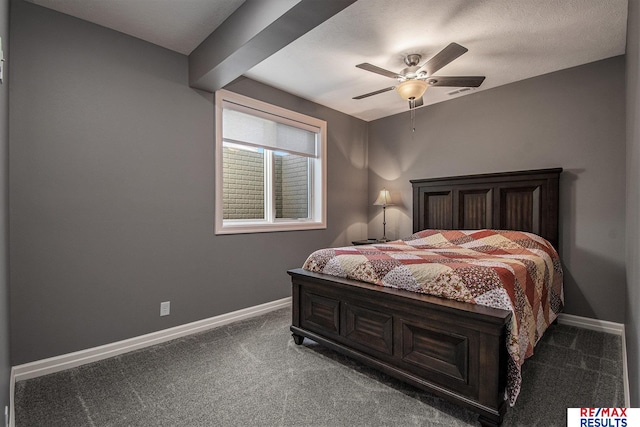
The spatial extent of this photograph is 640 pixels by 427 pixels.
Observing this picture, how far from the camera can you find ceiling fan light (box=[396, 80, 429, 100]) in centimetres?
255

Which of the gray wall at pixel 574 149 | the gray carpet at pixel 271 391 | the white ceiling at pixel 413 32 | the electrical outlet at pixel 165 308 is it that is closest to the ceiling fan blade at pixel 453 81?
the white ceiling at pixel 413 32

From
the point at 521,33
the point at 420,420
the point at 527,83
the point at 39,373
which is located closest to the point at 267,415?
the point at 420,420

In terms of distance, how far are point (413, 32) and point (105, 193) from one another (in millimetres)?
2742

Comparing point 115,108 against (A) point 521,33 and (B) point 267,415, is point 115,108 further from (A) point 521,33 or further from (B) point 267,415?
(A) point 521,33

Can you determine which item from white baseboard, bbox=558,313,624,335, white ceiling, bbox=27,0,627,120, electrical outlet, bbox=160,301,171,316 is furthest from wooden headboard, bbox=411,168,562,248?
electrical outlet, bbox=160,301,171,316

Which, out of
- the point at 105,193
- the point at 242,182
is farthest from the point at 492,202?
the point at 105,193

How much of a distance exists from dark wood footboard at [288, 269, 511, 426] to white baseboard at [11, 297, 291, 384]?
99 centimetres

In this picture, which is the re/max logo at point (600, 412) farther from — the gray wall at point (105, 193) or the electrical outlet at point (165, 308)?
the electrical outlet at point (165, 308)

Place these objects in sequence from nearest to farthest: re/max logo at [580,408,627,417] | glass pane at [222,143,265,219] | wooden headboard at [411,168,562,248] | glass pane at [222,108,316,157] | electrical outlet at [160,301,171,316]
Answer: re/max logo at [580,408,627,417] < electrical outlet at [160,301,171,316] < wooden headboard at [411,168,562,248] < glass pane at [222,108,316,157] < glass pane at [222,143,265,219]

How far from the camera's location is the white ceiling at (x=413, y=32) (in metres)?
2.19

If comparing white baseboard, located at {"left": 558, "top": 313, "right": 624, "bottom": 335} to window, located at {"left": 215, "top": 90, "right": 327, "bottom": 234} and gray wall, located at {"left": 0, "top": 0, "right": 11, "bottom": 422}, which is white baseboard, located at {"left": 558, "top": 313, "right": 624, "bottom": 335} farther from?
gray wall, located at {"left": 0, "top": 0, "right": 11, "bottom": 422}

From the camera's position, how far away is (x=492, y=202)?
137 inches

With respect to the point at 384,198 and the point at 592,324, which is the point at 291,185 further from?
the point at 592,324

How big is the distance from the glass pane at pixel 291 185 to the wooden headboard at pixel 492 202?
4.82ft
